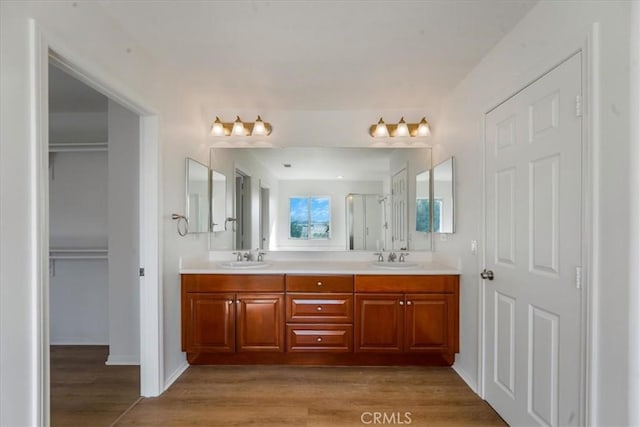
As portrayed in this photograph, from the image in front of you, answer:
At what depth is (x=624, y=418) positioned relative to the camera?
1.27 m

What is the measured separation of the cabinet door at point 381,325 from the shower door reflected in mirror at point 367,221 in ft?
2.34

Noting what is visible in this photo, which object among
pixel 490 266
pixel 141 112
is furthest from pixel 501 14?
pixel 141 112

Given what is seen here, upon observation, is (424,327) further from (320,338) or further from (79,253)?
(79,253)

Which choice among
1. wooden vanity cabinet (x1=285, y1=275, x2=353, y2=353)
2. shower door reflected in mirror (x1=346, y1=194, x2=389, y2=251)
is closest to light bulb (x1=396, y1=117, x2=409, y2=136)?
shower door reflected in mirror (x1=346, y1=194, x2=389, y2=251)

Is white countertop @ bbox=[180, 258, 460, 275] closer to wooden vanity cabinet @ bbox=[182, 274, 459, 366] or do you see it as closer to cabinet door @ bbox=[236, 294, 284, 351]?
wooden vanity cabinet @ bbox=[182, 274, 459, 366]

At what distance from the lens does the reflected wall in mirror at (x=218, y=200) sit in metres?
3.43

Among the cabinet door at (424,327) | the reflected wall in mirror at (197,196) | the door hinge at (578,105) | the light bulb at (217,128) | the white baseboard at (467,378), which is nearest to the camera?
the door hinge at (578,105)

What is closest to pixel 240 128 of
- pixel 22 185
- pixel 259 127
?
pixel 259 127

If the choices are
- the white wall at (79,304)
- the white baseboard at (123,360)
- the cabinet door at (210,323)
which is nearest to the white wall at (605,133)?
the cabinet door at (210,323)

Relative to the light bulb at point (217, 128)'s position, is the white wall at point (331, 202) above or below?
below

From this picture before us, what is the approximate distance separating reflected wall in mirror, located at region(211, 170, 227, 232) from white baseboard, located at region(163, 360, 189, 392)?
1.23m

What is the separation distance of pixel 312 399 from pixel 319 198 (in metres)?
1.79

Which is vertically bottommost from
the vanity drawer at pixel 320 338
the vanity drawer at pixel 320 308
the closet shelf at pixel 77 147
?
the vanity drawer at pixel 320 338

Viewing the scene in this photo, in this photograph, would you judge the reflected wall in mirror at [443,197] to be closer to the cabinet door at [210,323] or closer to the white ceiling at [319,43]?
the white ceiling at [319,43]
